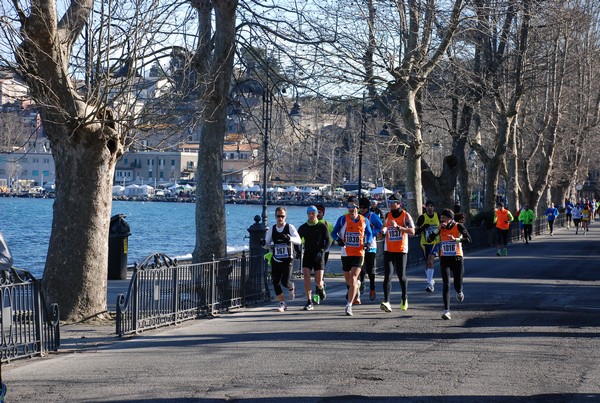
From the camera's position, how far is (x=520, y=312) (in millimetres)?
16047

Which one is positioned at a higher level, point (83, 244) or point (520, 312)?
point (83, 244)

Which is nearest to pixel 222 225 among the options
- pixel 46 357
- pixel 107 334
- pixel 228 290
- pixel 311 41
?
pixel 228 290

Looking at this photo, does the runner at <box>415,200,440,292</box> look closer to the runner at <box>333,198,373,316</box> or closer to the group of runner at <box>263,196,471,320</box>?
the group of runner at <box>263,196,471,320</box>

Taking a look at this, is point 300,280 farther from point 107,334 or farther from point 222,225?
point 107,334

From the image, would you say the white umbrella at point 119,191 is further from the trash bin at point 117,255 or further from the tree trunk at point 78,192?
the tree trunk at point 78,192

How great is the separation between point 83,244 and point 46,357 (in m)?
3.44

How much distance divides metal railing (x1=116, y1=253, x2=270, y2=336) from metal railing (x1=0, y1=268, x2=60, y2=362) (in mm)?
1264

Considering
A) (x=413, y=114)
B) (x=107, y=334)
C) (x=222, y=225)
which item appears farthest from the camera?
(x=413, y=114)

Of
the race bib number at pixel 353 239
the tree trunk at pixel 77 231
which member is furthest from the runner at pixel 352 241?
the tree trunk at pixel 77 231

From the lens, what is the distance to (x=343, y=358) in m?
11.1

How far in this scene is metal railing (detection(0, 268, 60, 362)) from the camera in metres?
11.1

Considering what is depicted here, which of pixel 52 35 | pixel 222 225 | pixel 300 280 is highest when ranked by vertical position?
pixel 52 35

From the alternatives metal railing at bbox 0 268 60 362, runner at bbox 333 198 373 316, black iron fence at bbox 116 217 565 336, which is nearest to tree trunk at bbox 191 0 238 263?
black iron fence at bbox 116 217 565 336

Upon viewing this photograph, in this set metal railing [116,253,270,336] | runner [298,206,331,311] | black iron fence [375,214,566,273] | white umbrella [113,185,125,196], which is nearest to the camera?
metal railing [116,253,270,336]
